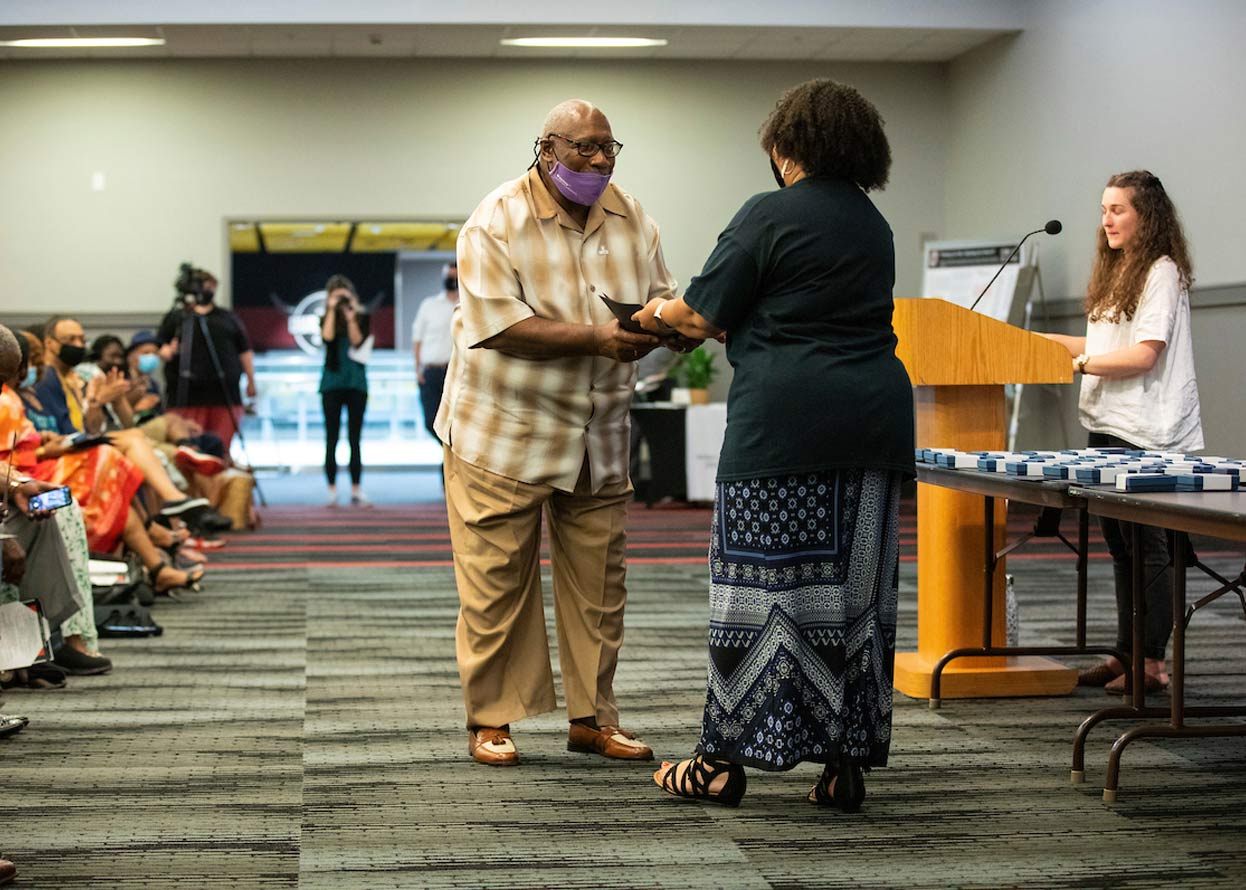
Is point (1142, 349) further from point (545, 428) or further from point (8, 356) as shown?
point (8, 356)

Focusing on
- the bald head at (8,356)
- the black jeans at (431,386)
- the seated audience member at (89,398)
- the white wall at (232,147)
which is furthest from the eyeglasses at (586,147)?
the white wall at (232,147)

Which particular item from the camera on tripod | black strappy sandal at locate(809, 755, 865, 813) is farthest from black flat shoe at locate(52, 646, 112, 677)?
the camera on tripod

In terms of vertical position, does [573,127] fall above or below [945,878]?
above

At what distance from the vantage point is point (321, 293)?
59.3 ft

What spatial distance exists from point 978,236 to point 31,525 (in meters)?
9.32

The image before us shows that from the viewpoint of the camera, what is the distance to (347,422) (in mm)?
10891

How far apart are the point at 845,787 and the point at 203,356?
7.51 m

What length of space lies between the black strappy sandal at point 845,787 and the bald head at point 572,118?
1454 mm

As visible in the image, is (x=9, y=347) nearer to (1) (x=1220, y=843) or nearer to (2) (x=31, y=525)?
(2) (x=31, y=525)

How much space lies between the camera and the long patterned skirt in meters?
2.91

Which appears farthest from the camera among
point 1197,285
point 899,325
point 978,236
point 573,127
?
point 978,236

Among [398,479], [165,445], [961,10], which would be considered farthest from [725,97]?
[165,445]

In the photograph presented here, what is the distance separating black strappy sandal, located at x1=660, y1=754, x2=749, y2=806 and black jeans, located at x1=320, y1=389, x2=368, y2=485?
25.0 ft

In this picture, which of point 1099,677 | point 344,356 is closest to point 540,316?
point 1099,677
